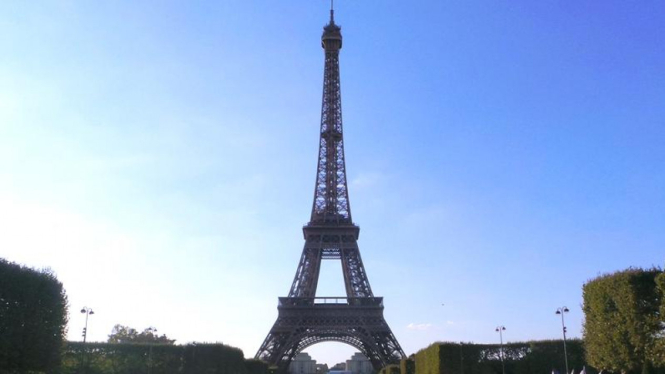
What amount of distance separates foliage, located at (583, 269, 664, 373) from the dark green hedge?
10270mm

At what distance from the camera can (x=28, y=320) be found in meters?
33.3

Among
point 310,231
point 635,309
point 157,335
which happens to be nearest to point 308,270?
point 310,231

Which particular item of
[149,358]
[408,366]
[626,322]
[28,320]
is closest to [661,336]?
[626,322]

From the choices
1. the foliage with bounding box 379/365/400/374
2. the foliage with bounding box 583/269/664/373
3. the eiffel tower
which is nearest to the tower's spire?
the eiffel tower

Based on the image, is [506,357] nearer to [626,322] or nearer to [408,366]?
[408,366]

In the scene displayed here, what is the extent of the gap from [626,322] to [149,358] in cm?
3241

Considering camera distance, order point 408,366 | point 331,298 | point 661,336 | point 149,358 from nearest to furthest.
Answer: point 661,336, point 149,358, point 408,366, point 331,298

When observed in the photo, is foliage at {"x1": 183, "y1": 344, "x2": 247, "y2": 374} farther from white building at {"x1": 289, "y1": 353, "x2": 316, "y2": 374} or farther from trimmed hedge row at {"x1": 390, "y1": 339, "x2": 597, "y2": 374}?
white building at {"x1": 289, "y1": 353, "x2": 316, "y2": 374}

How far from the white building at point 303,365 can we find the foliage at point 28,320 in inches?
5177

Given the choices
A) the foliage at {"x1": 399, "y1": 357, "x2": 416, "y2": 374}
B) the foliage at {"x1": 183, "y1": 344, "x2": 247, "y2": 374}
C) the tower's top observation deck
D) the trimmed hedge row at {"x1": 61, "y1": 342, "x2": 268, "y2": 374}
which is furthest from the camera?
the tower's top observation deck

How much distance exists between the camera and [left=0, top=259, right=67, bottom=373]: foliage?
3189 cm

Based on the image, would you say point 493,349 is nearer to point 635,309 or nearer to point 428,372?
point 428,372

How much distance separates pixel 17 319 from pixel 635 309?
3131cm

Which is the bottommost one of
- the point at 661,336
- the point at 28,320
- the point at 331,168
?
the point at 661,336
